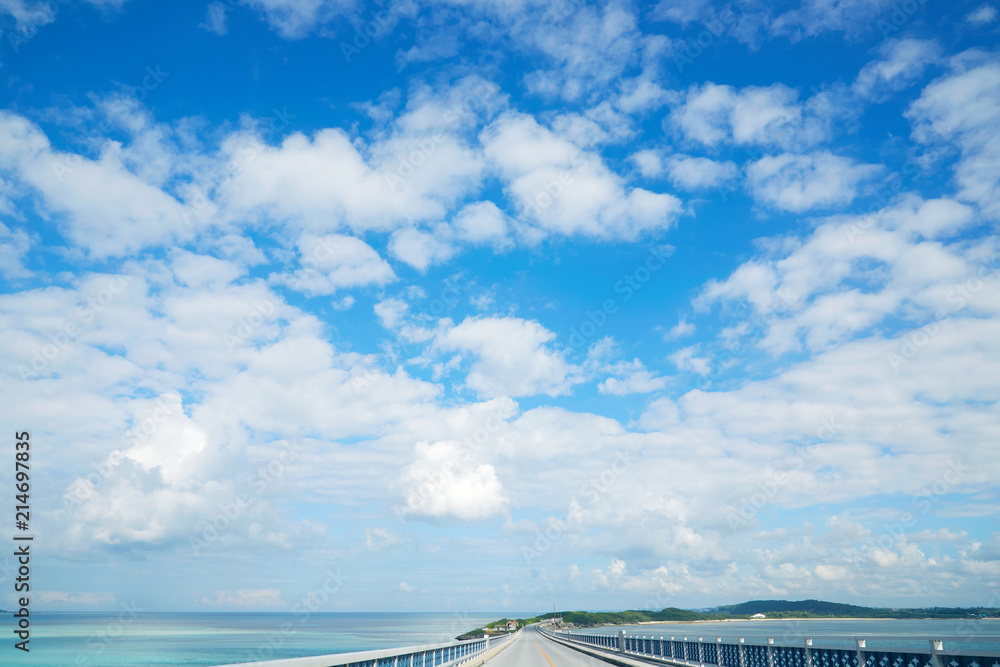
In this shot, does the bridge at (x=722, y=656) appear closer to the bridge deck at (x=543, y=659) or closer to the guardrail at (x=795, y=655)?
the guardrail at (x=795, y=655)

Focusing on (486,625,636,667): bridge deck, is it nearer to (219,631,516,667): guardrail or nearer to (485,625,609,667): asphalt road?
(485,625,609,667): asphalt road

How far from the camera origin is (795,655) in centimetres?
1680

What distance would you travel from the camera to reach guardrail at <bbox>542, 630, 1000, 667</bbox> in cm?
1078

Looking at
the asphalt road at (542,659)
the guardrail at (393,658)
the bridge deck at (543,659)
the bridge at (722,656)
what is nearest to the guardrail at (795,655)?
the bridge at (722,656)

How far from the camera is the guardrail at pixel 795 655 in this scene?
1078cm

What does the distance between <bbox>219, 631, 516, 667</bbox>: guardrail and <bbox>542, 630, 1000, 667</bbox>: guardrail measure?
9172 mm

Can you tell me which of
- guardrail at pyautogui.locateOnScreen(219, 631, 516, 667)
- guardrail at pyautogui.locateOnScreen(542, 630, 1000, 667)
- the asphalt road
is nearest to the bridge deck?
the asphalt road

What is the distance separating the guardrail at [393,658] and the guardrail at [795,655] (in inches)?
361

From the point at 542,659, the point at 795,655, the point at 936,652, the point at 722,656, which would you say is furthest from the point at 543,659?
the point at 936,652

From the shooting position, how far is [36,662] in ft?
328

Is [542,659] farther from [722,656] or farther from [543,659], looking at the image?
[722,656]

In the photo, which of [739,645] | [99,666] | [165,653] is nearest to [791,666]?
[739,645]

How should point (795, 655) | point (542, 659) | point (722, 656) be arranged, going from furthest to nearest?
point (542, 659)
point (722, 656)
point (795, 655)

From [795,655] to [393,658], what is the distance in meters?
10.7
